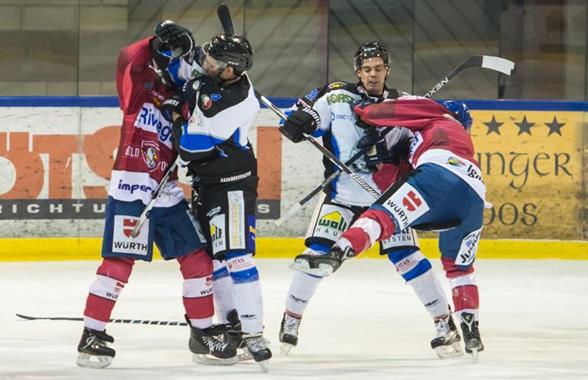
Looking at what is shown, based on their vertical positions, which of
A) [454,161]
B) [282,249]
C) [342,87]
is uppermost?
[342,87]

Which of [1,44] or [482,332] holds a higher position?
[1,44]

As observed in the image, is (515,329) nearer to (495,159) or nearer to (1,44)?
(495,159)

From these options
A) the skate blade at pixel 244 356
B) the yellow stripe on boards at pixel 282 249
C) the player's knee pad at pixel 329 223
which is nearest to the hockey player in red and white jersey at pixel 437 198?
the player's knee pad at pixel 329 223

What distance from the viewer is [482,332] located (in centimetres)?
630

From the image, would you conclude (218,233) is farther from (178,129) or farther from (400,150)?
(400,150)

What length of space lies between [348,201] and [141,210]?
35.1 inches

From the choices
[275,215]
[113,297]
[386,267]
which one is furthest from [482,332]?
[275,215]

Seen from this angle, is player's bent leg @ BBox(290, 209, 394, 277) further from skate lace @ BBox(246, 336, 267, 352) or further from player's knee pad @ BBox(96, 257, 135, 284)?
player's knee pad @ BBox(96, 257, 135, 284)

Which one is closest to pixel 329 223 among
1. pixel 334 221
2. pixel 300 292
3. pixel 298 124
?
pixel 334 221

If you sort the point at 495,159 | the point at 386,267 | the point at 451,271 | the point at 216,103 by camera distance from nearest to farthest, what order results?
1. the point at 216,103
2. the point at 451,271
3. the point at 386,267
4. the point at 495,159

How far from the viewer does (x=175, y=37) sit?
5.14 metres

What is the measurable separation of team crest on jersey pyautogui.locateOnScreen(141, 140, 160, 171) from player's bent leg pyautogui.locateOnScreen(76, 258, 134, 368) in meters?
0.33

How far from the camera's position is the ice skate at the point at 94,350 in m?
5.20

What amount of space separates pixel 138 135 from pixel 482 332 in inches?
70.6
